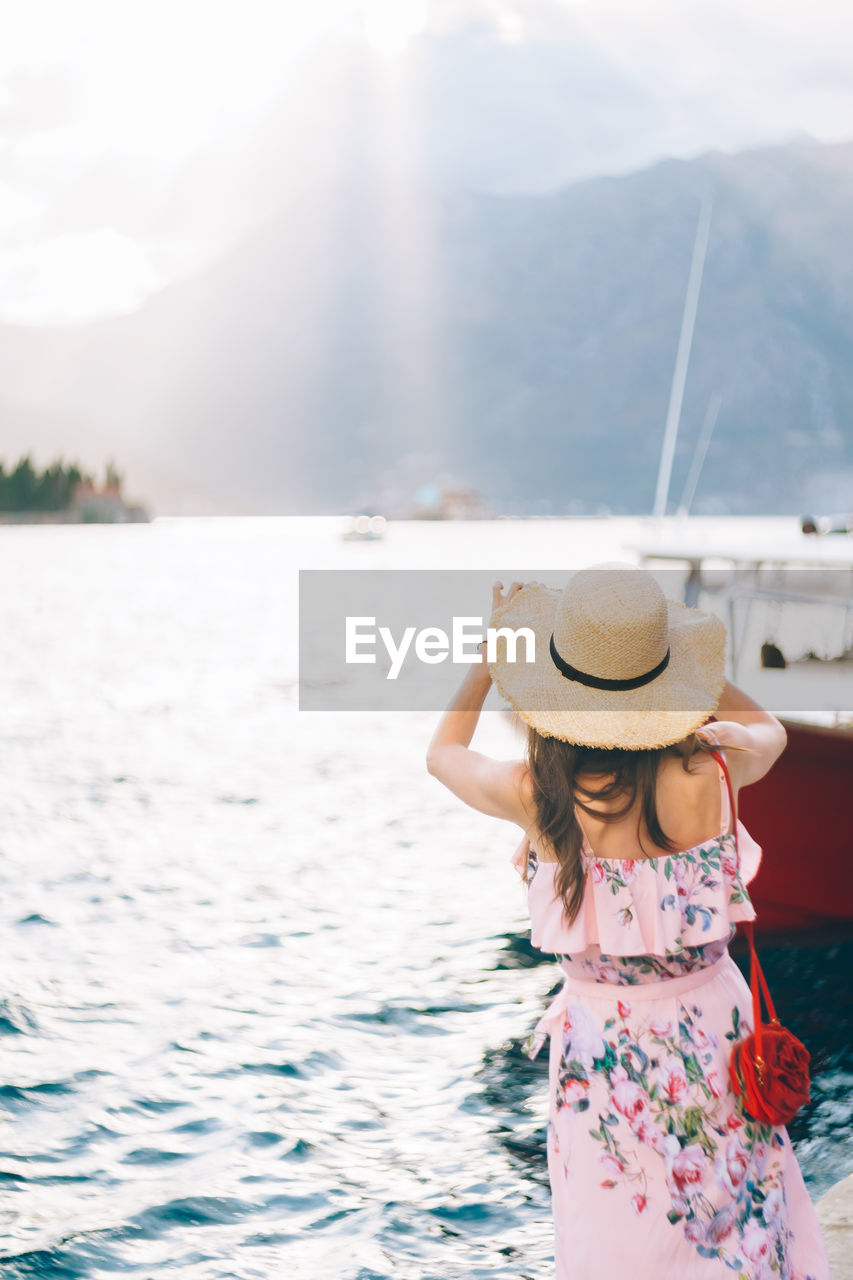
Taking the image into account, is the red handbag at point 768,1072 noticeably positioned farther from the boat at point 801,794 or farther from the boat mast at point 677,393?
the boat mast at point 677,393

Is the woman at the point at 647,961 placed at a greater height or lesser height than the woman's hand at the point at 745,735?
lesser

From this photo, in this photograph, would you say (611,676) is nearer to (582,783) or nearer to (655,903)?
(582,783)

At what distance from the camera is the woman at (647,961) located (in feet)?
8.41

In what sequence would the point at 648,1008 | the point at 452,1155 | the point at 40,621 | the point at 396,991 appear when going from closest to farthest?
1. the point at 648,1008
2. the point at 452,1155
3. the point at 396,991
4. the point at 40,621

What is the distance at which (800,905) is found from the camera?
35.1 ft

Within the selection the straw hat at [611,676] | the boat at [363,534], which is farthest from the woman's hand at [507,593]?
the boat at [363,534]

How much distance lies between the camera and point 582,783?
8.43 feet

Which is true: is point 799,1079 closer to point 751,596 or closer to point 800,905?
point 800,905

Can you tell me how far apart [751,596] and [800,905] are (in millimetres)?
2821

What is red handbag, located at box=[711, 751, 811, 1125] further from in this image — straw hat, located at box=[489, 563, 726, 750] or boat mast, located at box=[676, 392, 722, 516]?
boat mast, located at box=[676, 392, 722, 516]

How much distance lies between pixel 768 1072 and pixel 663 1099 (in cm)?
23

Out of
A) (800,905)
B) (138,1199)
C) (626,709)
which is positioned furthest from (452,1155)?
(626,709)

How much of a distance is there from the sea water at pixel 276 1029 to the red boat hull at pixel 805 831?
510mm

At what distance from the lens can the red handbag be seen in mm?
2557
